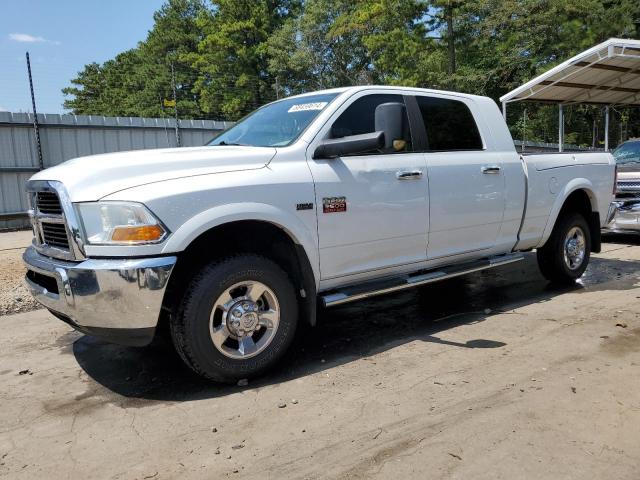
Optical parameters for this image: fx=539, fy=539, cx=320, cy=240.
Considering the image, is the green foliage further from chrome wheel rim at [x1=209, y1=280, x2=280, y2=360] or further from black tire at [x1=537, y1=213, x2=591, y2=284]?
chrome wheel rim at [x1=209, y1=280, x2=280, y2=360]

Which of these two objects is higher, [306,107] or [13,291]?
[306,107]

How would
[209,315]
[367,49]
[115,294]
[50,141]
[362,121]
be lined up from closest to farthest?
[115,294], [209,315], [362,121], [50,141], [367,49]

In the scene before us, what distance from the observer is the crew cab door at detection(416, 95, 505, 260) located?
4.61 meters

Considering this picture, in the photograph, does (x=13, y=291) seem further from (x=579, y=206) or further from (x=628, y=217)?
(x=628, y=217)

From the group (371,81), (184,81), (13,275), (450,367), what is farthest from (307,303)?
(184,81)

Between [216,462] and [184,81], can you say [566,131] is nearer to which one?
[184,81]

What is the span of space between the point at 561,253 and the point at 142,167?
15.3ft

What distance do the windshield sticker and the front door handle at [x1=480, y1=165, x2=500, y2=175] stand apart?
169 cm

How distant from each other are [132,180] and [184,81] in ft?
140

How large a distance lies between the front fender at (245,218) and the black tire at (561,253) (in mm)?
3364

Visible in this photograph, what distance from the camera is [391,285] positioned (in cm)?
429

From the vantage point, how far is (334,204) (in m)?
3.92

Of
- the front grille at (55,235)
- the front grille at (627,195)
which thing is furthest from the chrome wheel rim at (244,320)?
the front grille at (627,195)

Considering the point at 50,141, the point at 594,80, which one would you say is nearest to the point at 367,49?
the point at 594,80
